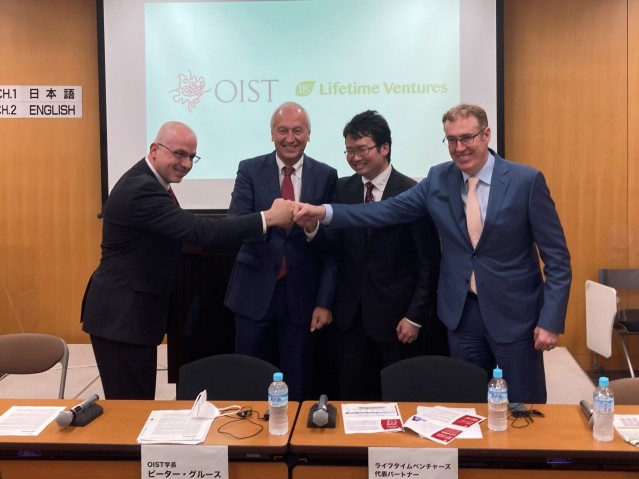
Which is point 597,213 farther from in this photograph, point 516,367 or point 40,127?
point 40,127

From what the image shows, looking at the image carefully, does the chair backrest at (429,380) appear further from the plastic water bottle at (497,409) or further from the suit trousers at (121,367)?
the suit trousers at (121,367)

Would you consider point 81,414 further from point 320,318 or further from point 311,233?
point 311,233

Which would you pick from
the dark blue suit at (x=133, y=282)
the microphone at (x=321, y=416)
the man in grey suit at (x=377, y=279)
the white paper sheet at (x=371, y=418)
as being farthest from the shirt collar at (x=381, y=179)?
the microphone at (x=321, y=416)

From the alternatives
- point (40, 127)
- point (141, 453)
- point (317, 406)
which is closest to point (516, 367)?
point (317, 406)

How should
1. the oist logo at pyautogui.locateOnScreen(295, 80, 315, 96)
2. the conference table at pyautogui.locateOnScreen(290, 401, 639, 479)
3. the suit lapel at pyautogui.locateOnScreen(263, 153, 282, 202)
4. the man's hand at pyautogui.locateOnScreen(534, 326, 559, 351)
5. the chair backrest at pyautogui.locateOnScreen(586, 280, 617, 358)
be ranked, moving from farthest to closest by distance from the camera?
the oist logo at pyautogui.locateOnScreen(295, 80, 315, 96), the chair backrest at pyautogui.locateOnScreen(586, 280, 617, 358), the suit lapel at pyautogui.locateOnScreen(263, 153, 282, 202), the man's hand at pyautogui.locateOnScreen(534, 326, 559, 351), the conference table at pyautogui.locateOnScreen(290, 401, 639, 479)

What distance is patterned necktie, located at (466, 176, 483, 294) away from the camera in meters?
2.70

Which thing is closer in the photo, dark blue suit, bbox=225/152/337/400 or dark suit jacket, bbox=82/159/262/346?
dark suit jacket, bbox=82/159/262/346

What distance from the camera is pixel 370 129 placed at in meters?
2.99

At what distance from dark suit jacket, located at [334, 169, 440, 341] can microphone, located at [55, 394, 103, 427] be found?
1.23m

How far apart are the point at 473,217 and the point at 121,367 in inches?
64.7

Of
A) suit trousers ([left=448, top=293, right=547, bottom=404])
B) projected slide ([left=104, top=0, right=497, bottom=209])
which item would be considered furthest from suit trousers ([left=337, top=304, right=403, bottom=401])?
projected slide ([left=104, top=0, right=497, bottom=209])

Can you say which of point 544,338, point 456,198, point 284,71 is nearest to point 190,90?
point 284,71

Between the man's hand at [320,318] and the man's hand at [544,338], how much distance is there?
37.7 inches

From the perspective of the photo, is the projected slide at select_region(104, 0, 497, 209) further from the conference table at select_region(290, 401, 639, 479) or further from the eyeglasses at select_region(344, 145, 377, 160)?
the conference table at select_region(290, 401, 639, 479)
